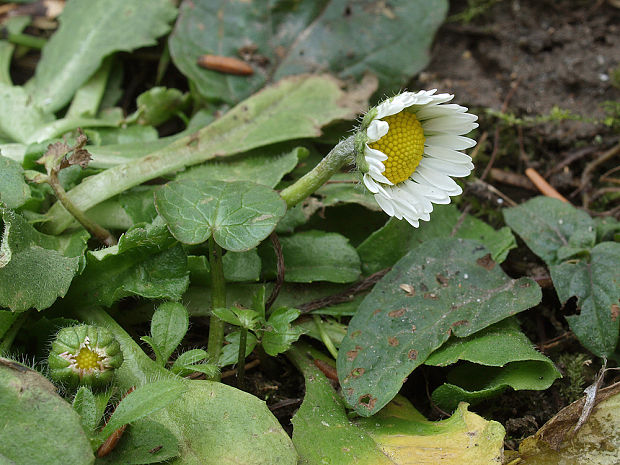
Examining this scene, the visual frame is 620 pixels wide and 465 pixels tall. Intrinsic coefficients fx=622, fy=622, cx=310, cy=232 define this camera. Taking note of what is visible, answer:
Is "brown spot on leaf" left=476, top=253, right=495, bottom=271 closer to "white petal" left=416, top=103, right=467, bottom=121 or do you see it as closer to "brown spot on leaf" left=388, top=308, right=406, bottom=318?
"brown spot on leaf" left=388, top=308, right=406, bottom=318

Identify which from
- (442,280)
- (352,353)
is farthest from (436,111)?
(352,353)

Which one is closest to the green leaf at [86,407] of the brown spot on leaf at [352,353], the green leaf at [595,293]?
the brown spot on leaf at [352,353]

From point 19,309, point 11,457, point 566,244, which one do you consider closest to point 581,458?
point 566,244

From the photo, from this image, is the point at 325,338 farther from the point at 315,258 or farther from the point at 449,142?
the point at 449,142

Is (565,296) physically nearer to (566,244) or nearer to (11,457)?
(566,244)

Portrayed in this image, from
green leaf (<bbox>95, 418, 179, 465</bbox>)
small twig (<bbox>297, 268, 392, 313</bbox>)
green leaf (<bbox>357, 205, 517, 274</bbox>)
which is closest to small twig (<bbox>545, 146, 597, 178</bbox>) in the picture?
green leaf (<bbox>357, 205, 517, 274</bbox>)

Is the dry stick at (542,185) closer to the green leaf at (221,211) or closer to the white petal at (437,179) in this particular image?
the white petal at (437,179)

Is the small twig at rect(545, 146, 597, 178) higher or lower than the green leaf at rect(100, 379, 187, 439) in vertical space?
lower
